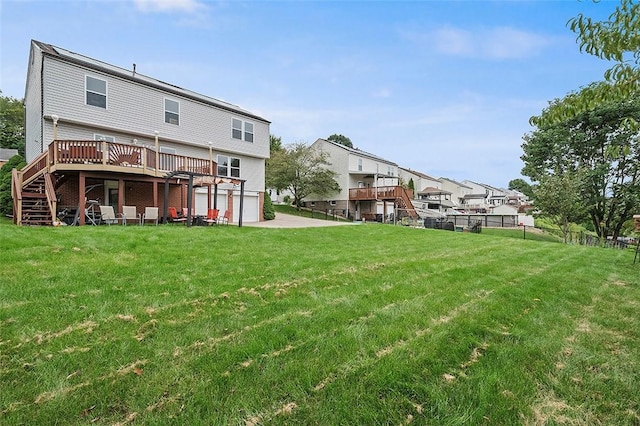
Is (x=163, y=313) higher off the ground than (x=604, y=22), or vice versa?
(x=604, y=22)

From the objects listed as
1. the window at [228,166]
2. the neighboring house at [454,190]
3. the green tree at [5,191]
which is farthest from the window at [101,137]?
the neighboring house at [454,190]

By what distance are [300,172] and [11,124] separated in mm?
32193

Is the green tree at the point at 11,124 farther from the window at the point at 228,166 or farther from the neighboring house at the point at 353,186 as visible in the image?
the neighboring house at the point at 353,186

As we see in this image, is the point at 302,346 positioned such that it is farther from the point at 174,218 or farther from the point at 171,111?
the point at 171,111

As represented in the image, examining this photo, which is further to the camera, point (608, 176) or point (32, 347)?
point (608, 176)

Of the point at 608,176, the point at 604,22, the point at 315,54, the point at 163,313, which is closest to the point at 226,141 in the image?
the point at 315,54

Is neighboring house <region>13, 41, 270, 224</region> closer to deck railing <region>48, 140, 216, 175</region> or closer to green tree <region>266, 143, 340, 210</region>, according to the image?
deck railing <region>48, 140, 216, 175</region>

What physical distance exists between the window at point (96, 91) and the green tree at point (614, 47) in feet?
56.4

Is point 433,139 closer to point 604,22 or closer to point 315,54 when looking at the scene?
point 315,54

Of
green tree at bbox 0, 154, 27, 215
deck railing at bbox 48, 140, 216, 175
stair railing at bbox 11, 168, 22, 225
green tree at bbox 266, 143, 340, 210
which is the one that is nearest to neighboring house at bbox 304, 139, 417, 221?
green tree at bbox 266, 143, 340, 210

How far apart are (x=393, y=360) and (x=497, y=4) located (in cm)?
814

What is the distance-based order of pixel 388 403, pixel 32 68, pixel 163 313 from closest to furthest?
1. pixel 388 403
2. pixel 163 313
3. pixel 32 68

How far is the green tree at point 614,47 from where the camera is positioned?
2.84 m

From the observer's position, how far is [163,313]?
3.59 m
